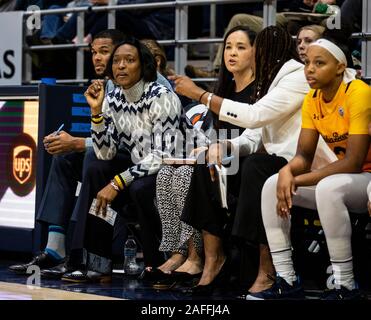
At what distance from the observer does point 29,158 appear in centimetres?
657

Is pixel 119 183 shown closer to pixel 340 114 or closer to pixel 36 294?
pixel 36 294

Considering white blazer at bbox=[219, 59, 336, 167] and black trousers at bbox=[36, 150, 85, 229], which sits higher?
white blazer at bbox=[219, 59, 336, 167]

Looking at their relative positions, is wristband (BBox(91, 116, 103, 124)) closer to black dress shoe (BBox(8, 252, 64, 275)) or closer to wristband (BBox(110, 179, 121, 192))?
wristband (BBox(110, 179, 121, 192))

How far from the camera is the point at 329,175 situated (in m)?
4.57

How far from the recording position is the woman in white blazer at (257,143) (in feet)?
15.7

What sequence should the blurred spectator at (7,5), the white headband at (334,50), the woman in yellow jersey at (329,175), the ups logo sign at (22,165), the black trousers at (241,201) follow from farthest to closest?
the blurred spectator at (7,5)
the ups logo sign at (22,165)
the black trousers at (241,201)
the white headband at (334,50)
the woman in yellow jersey at (329,175)

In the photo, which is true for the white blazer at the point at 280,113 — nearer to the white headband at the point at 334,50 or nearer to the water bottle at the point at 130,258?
the white headband at the point at 334,50

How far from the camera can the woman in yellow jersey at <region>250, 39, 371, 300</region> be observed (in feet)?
14.6

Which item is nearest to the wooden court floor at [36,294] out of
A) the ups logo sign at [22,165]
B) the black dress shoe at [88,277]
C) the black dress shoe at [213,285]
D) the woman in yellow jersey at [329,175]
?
the black dress shoe at [88,277]

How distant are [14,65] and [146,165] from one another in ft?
10.0

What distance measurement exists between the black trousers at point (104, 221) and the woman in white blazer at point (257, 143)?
440mm

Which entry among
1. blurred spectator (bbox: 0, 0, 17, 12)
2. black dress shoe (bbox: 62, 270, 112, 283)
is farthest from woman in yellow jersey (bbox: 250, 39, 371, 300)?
blurred spectator (bbox: 0, 0, 17, 12)

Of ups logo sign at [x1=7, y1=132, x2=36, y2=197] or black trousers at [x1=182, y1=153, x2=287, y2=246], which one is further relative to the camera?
ups logo sign at [x1=7, y1=132, x2=36, y2=197]

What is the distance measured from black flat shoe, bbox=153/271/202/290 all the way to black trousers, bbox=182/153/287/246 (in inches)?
12.7
